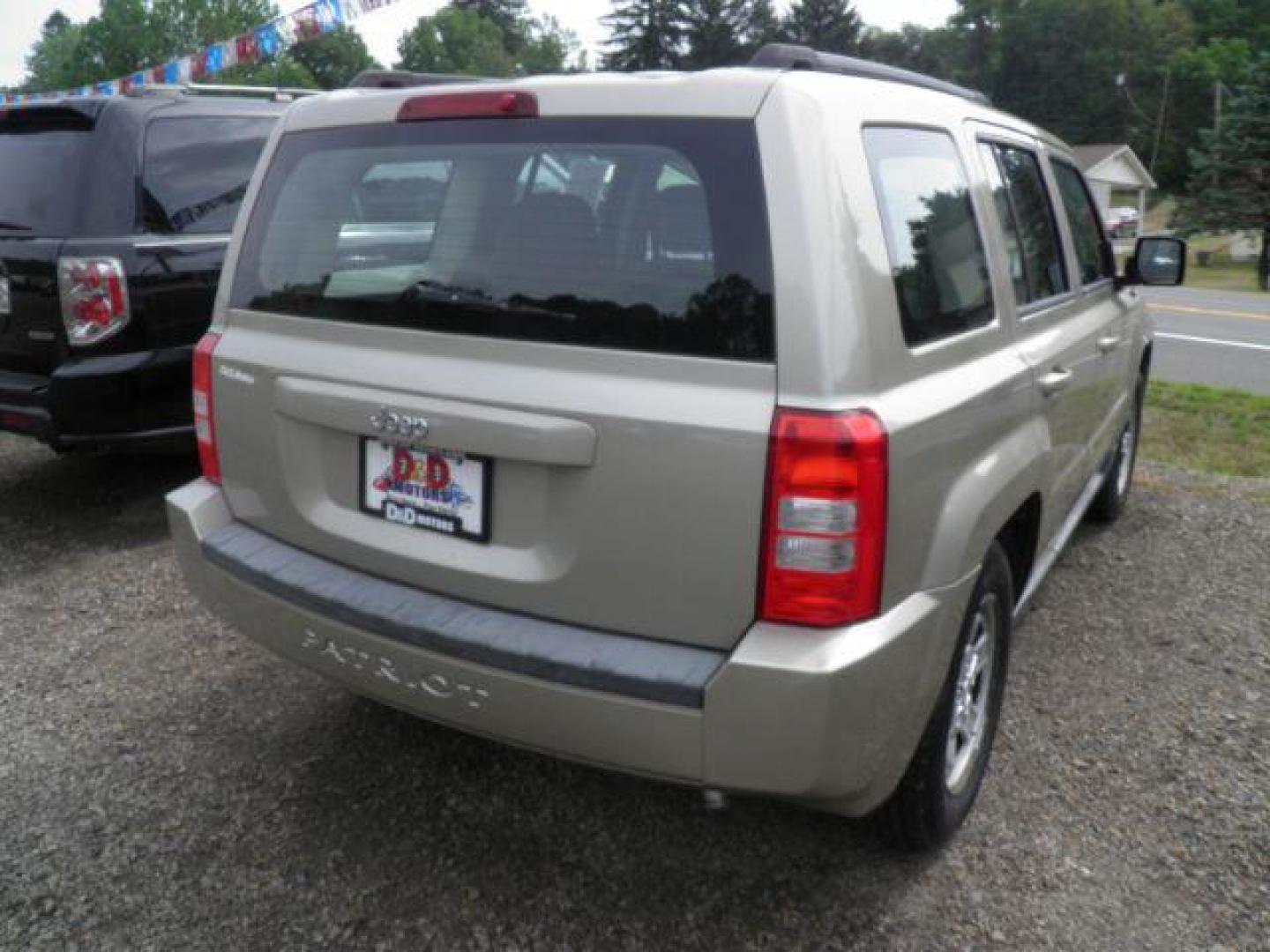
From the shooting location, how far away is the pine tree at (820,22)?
7188cm

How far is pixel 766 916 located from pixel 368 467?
1.39 meters

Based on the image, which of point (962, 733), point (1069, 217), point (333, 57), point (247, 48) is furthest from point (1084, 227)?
point (333, 57)

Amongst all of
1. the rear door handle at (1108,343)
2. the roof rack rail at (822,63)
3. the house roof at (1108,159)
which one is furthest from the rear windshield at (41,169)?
the house roof at (1108,159)

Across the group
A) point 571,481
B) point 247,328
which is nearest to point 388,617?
point 571,481

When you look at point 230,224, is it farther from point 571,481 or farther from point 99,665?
point 571,481

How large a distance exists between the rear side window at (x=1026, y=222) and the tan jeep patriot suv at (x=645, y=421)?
3.8 inches

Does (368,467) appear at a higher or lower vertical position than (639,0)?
lower

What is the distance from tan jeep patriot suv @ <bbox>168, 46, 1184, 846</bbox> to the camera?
1963 mm

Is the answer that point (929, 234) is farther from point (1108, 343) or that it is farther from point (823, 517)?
point (1108, 343)

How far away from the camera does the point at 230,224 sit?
5.01 metres

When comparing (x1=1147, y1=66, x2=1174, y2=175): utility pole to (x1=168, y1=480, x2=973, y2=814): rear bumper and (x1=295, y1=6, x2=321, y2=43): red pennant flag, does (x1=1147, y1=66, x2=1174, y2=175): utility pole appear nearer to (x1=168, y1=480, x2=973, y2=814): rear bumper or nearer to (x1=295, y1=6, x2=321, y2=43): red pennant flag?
(x1=295, y1=6, x2=321, y2=43): red pennant flag

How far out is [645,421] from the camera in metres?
2.01

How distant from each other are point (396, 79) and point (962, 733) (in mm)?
2287

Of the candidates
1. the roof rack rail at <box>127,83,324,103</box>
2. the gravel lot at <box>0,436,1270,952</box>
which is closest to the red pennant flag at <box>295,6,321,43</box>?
the roof rack rail at <box>127,83,324,103</box>
